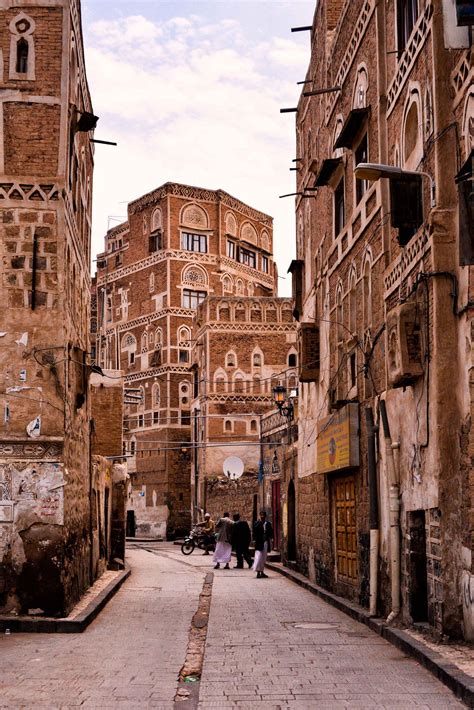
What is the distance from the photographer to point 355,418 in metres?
14.0

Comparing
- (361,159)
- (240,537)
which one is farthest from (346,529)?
(240,537)

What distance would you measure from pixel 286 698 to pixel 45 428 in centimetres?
601

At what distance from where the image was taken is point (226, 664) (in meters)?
9.06

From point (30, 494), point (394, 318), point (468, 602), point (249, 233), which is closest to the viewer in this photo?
point (468, 602)

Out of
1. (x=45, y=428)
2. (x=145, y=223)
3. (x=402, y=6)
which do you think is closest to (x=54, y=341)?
(x=45, y=428)

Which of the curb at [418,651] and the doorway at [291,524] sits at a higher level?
the doorway at [291,524]

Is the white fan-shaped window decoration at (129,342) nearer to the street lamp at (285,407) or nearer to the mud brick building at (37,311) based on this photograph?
the street lamp at (285,407)

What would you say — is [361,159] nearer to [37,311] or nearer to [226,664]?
[37,311]

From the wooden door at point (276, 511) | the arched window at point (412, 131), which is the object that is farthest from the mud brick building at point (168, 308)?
the arched window at point (412, 131)

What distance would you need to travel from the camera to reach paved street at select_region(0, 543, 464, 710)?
7.39m

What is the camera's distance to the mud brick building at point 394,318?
928 cm

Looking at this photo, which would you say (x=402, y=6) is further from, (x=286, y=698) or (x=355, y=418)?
(x=286, y=698)

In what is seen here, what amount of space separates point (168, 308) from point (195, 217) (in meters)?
5.33

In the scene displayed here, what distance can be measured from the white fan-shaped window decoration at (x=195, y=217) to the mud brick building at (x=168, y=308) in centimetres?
5
